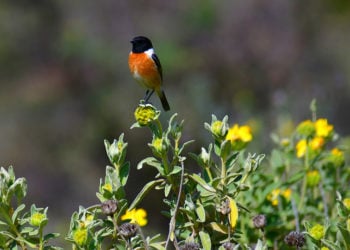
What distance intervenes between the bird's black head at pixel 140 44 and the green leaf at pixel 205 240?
1.56m

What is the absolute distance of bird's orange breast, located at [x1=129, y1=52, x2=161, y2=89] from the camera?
132 inches

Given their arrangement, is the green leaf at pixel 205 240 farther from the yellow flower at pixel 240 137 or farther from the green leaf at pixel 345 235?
the yellow flower at pixel 240 137

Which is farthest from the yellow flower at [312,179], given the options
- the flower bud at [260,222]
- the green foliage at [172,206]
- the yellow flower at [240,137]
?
the flower bud at [260,222]

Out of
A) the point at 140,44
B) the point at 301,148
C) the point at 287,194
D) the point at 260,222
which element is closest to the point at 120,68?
the point at 140,44

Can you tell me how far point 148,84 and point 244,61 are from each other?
6.44m

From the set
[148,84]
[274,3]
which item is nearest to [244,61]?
[274,3]

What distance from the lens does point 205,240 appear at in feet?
6.66

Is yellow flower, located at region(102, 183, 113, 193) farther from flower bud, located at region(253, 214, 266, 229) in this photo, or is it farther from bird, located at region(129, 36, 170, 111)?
bird, located at region(129, 36, 170, 111)

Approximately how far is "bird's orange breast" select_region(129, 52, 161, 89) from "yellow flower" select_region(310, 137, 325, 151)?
2.52ft

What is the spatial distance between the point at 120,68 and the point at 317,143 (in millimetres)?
7453

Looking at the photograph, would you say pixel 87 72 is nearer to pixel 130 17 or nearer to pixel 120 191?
pixel 130 17

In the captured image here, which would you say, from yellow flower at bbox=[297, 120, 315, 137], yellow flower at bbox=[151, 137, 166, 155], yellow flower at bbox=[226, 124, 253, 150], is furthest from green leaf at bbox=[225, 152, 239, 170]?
yellow flower at bbox=[297, 120, 315, 137]

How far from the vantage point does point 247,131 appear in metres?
2.80

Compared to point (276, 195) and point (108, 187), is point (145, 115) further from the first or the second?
point (276, 195)
